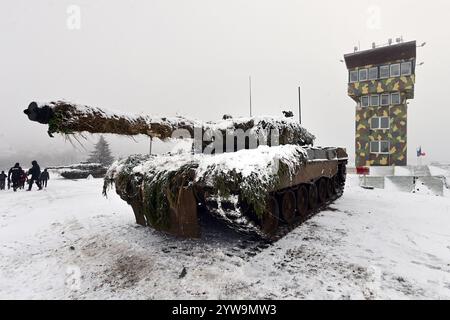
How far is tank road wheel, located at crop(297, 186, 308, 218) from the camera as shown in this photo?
648cm

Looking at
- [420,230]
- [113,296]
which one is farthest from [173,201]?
[420,230]

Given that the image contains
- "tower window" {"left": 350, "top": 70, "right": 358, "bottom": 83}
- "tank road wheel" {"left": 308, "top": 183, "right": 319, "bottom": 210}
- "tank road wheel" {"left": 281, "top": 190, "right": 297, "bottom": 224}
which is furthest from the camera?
"tower window" {"left": 350, "top": 70, "right": 358, "bottom": 83}

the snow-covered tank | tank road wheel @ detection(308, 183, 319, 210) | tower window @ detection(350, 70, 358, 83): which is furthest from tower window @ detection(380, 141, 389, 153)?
the snow-covered tank

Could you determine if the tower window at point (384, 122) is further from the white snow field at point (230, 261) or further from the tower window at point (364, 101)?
the white snow field at point (230, 261)

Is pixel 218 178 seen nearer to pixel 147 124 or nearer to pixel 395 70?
pixel 147 124

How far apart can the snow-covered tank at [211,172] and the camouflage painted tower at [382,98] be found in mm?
20637

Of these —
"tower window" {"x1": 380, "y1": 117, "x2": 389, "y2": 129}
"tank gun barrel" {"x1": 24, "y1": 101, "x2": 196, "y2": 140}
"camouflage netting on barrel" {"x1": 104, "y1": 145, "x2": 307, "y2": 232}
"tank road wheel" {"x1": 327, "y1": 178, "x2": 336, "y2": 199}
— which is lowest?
"tank road wheel" {"x1": 327, "y1": 178, "x2": 336, "y2": 199}

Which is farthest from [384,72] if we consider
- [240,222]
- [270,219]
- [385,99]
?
[240,222]

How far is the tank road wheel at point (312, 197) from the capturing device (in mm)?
7133

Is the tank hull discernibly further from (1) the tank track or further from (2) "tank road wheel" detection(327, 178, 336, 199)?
(2) "tank road wheel" detection(327, 178, 336, 199)

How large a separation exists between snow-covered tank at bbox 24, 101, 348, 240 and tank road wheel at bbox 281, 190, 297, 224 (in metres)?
0.02

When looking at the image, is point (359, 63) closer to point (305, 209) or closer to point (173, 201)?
point (305, 209)

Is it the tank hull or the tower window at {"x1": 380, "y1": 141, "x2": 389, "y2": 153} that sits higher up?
the tower window at {"x1": 380, "y1": 141, "x2": 389, "y2": 153}

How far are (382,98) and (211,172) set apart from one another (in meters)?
24.8
